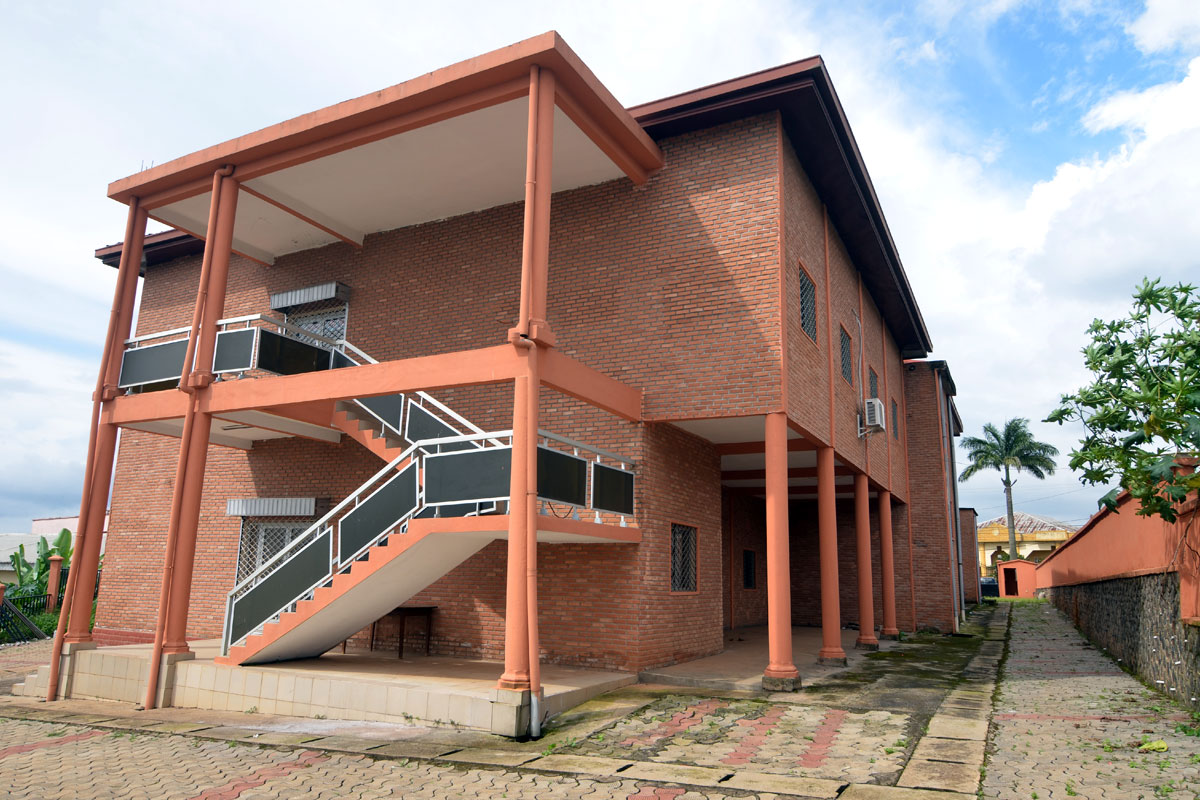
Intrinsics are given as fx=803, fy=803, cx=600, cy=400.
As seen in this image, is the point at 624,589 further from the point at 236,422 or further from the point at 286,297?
the point at 286,297

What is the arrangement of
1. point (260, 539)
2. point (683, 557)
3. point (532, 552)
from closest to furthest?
1. point (532, 552)
2. point (683, 557)
3. point (260, 539)

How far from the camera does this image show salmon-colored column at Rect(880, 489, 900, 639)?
18.2m

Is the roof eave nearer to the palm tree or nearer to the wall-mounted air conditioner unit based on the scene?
the wall-mounted air conditioner unit

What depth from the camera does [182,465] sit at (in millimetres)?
11008

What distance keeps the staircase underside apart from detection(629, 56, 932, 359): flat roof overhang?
609 centimetres

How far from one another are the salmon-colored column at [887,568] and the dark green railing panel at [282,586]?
1281 cm

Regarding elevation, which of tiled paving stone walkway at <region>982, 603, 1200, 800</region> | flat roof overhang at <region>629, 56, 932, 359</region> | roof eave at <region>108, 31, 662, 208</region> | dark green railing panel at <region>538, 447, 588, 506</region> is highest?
flat roof overhang at <region>629, 56, 932, 359</region>

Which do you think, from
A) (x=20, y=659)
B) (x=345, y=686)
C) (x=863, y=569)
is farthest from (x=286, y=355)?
(x=863, y=569)

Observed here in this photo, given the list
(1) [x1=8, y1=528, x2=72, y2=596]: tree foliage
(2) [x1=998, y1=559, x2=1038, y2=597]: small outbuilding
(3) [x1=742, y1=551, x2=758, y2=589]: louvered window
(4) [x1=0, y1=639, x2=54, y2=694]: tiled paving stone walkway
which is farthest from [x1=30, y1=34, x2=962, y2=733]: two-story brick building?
(2) [x1=998, y1=559, x2=1038, y2=597]: small outbuilding

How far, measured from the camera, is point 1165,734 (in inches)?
291

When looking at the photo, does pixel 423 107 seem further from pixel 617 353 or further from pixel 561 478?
pixel 561 478

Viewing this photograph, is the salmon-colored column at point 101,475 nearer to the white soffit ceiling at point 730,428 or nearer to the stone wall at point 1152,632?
the white soffit ceiling at point 730,428

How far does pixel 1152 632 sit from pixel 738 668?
5.42m

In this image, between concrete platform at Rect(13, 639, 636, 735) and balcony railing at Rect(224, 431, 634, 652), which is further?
balcony railing at Rect(224, 431, 634, 652)
